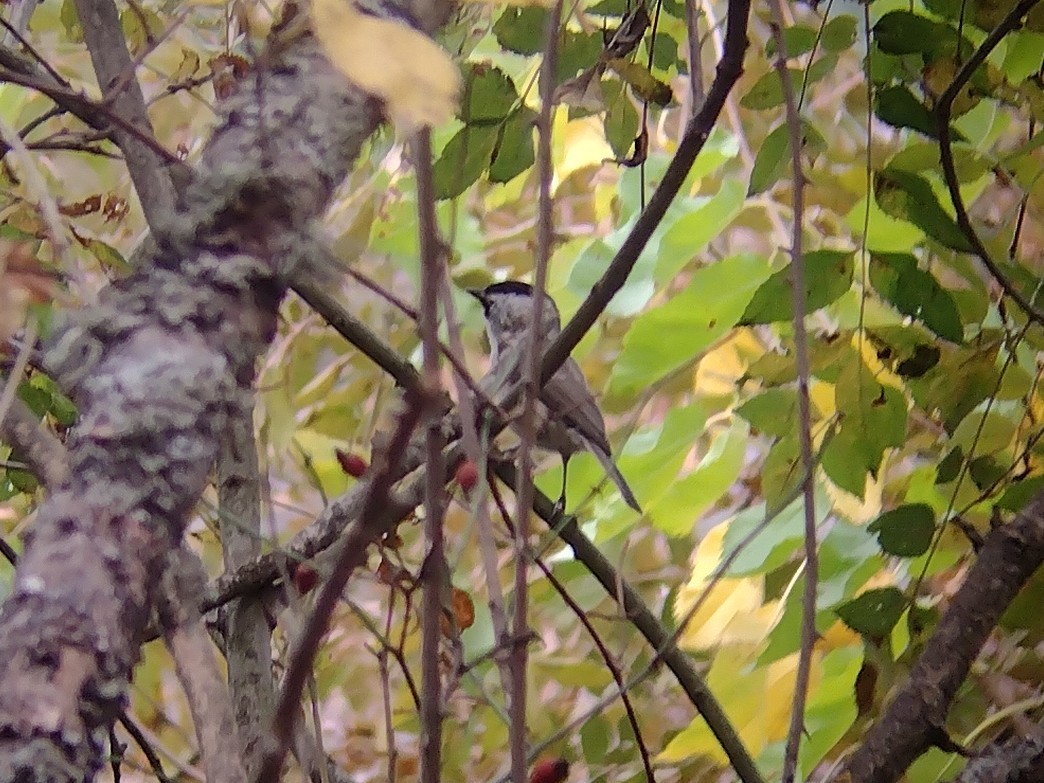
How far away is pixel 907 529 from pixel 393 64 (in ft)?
1.51

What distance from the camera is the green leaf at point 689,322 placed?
0.67 m

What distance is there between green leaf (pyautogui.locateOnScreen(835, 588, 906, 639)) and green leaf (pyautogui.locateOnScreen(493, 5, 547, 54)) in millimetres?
350

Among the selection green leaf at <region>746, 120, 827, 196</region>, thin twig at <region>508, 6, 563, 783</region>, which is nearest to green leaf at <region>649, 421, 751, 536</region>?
green leaf at <region>746, 120, 827, 196</region>

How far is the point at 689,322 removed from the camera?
0.68m

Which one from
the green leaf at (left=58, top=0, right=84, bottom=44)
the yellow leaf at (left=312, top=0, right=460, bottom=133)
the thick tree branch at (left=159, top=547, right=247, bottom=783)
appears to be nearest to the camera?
the yellow leaf at (left=312, top=0, right=460, bottom=133)

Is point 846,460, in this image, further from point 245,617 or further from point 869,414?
point 245,617

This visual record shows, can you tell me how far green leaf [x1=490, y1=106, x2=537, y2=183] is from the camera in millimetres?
583

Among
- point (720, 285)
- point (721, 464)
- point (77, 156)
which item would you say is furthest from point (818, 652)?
point (77, 156)

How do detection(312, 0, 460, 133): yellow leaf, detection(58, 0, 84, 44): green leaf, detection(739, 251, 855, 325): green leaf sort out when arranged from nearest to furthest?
1. detection(312, 0, 460, 133): yellow leaf
2. detection(739, 251, 855, 325): green leaf
3. detection(58, 0, 84, 44): green leaf

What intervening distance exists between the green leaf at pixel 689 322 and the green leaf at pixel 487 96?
17 centimetres

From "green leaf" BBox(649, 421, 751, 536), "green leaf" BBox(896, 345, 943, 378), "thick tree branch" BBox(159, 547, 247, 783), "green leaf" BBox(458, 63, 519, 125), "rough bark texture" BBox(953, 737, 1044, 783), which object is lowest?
"rough bark texture" BBox(953, 737, 1044, 783)

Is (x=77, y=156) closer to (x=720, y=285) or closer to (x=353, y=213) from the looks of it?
(x=353, y=213)

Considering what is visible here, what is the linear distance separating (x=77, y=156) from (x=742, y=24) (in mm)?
686

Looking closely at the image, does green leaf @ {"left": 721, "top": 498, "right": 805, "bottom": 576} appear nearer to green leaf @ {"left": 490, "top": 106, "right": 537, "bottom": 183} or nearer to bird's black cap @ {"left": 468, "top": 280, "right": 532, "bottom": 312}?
green leaf @ {"left": 490, "top": 106, "right": 537, "bottom": 183}
